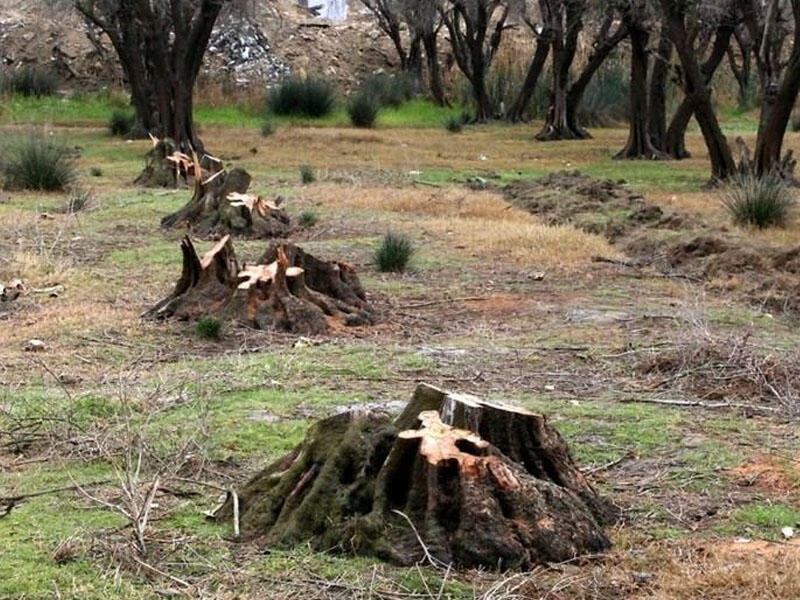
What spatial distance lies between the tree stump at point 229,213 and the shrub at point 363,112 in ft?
58.9

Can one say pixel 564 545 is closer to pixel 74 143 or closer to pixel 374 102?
pixel 74 143

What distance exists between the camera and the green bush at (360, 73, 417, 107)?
37.6 metres

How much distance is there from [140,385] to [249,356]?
1.02 m

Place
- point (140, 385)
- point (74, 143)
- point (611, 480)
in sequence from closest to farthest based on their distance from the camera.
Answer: point (611, 480) → point (140, 385) → point (74, 143)

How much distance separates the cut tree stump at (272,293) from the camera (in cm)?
866

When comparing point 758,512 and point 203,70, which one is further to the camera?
point 203,70

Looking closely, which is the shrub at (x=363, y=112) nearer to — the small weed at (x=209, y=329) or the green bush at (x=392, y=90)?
the green bush at (x=392, y=90)

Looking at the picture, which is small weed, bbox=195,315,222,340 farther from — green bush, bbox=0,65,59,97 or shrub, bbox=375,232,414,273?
green bush, bbox=0,65,59,97

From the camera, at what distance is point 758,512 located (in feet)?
15.7

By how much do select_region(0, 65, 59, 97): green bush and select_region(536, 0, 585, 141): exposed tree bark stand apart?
1473 cm

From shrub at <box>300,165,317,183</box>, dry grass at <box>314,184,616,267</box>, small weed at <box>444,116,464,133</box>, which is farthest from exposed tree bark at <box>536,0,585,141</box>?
dry grass at <box>314,184,616,267</box>

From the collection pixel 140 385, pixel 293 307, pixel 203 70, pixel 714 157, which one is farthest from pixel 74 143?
pixel 140 385

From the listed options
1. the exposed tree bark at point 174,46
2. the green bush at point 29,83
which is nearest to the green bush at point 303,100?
the green bush at point 29,83

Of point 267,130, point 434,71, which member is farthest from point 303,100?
point 434,71
